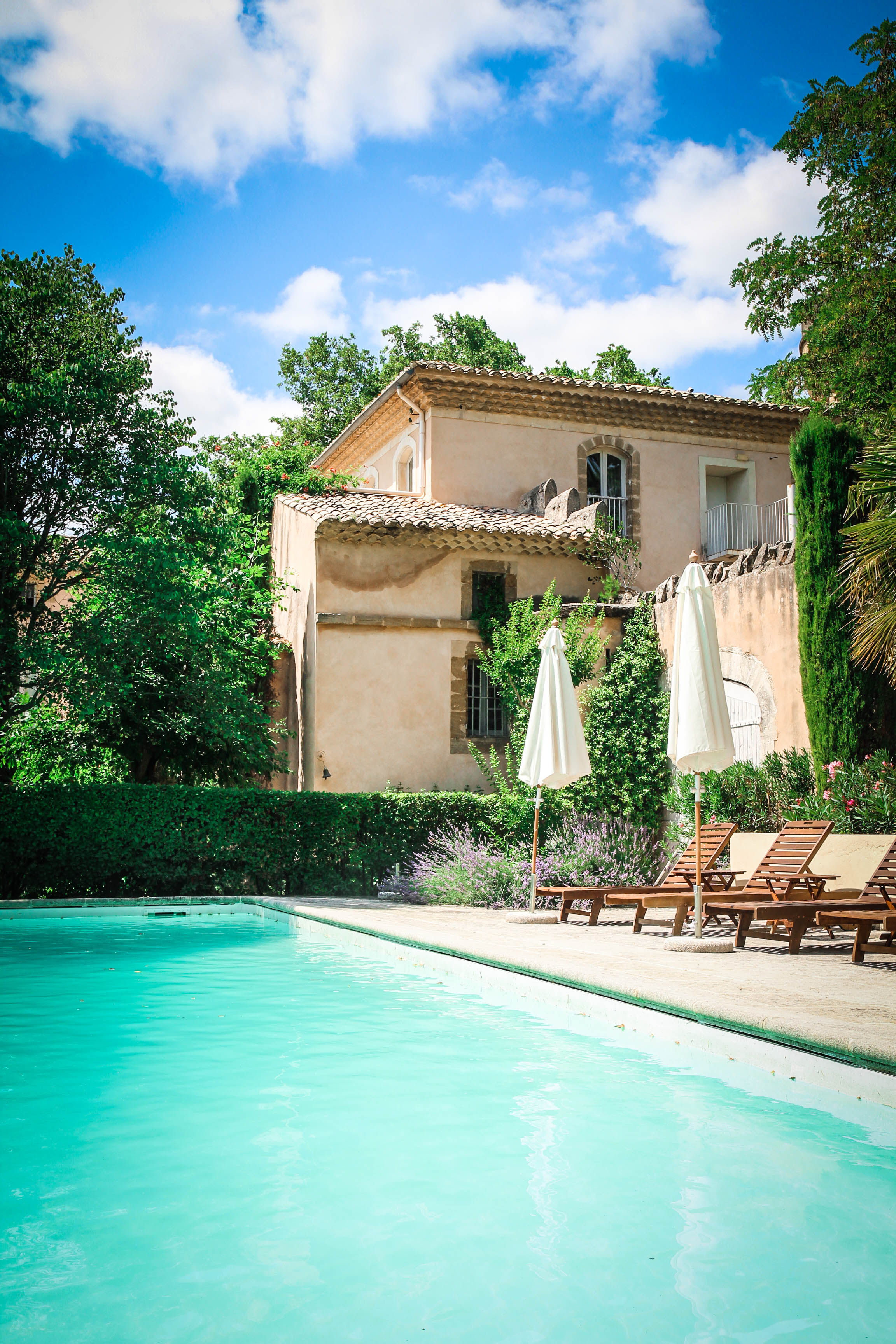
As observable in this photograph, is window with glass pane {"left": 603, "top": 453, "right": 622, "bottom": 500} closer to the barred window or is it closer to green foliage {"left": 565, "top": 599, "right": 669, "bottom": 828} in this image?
the barred window

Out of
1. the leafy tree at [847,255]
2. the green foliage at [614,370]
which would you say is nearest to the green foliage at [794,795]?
the leafy tree at [847,255]

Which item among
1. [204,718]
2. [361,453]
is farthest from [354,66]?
[361,453]

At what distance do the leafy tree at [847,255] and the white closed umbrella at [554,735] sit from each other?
9.76 m

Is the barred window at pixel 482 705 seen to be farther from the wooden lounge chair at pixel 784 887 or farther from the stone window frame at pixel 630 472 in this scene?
the wooden lounge chair at pixel 784 887

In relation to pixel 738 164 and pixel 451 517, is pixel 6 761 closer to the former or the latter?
pixel 451 517

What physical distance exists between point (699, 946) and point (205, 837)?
333 inches

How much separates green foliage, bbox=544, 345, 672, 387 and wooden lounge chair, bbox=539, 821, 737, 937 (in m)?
24.2

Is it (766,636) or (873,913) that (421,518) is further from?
(873,913)

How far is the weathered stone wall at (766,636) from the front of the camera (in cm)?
1362

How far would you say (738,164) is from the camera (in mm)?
20672

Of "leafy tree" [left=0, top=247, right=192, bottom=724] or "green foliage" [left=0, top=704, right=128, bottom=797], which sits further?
"green foliage" [left=0, top=704, right=128, bottom=797]

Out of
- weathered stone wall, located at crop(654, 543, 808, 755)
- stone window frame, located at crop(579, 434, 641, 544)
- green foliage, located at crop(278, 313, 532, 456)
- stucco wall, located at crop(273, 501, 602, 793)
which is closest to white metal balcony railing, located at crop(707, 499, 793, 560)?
stone window frame, located at crop(579, 434, 641, 544)

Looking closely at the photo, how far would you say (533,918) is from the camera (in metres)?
11.3

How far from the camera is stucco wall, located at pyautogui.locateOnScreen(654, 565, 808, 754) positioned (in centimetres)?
1360
